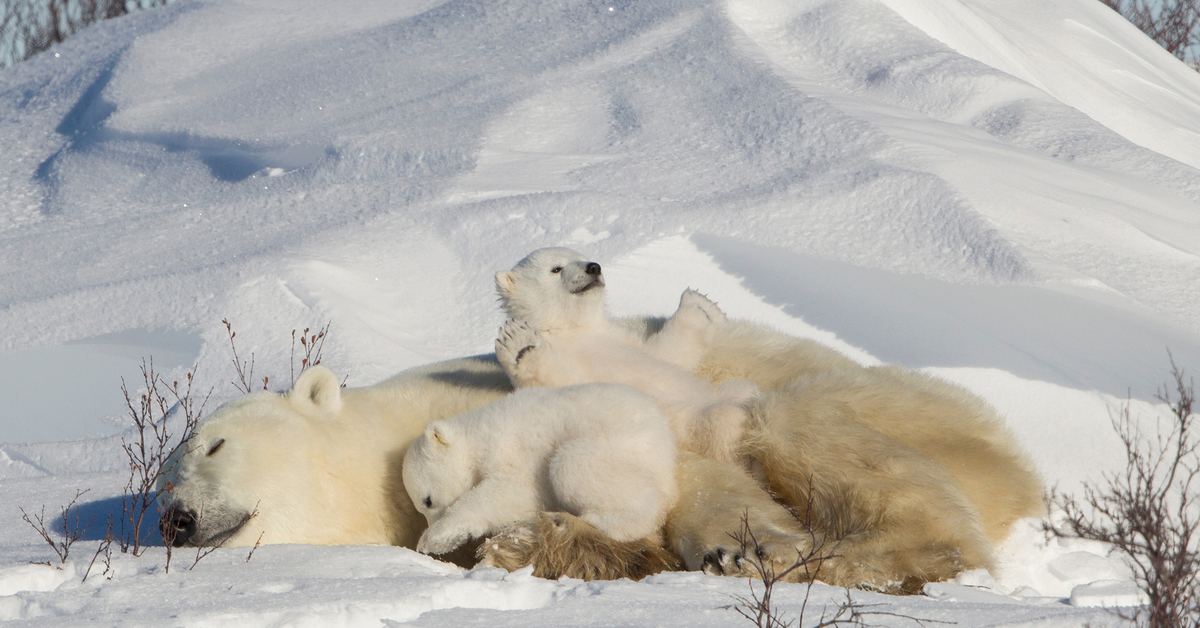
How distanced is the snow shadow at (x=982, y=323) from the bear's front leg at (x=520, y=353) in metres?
1.44

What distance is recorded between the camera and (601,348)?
118 inches

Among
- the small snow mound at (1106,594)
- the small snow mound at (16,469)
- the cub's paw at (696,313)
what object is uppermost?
the cub's paw at (696,313)

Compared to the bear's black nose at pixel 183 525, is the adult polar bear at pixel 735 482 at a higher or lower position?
higher

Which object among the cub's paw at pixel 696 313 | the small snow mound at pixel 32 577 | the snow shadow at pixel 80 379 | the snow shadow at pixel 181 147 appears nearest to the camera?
the small snow mound at pixel 32 577

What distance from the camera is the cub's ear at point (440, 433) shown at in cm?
236

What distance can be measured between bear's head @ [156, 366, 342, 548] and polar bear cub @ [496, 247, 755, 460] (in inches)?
26.2

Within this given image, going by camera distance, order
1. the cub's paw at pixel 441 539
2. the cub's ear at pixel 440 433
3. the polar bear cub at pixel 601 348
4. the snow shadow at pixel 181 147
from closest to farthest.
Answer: the cub's paw at pixel 441 539, the cub's ear at pixel 440 433, the polar bear cub at pixel 601 348, the snow shadow at pixel 181 147

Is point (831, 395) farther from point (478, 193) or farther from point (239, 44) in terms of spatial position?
point (239, 44)

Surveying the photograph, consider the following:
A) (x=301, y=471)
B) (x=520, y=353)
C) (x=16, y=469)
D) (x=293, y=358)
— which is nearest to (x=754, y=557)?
(x=520, y=353)

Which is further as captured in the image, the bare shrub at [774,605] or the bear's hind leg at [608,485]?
the bear's hind leg at [608,485]

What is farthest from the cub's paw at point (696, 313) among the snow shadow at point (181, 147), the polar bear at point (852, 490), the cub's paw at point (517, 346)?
the snow shadow at point (181, 147)

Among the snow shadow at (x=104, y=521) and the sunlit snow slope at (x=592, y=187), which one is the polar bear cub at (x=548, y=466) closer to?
A: the snow shadow at (x=104, y=521)

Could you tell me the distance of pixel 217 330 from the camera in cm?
383

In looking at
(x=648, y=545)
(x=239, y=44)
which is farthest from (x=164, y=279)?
(x=239, y=44)
